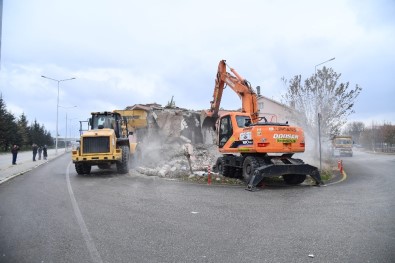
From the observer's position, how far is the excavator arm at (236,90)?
602 inches

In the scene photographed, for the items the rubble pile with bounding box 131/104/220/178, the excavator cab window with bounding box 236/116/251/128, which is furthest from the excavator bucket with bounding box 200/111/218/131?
the excavator cab window with bounding box 236/116/251/128

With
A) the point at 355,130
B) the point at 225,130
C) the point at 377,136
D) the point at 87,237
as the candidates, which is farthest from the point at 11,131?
the point at 355,130

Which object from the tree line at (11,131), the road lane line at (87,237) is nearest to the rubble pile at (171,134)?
the road lane line at (87,237)

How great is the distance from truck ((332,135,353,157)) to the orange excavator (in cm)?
3037

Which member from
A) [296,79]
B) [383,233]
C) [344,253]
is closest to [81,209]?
[344,253]

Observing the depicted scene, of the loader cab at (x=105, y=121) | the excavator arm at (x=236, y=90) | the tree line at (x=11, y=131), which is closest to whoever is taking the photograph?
the excavator arm at (x=236, y=90)

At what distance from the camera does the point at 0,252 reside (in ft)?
17.4

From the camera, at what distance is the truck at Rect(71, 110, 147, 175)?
16672 millimetres

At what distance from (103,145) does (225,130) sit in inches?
244

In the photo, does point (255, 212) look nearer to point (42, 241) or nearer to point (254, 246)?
point (254, 246)

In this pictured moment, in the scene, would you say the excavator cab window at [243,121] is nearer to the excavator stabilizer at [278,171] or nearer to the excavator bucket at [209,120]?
the excavator stabilizer at [278,171]

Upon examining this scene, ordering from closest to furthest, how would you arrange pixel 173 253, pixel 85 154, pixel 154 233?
pixel 173 253 < pixel 154 233 < pixel 85 154

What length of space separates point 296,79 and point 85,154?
20.8m

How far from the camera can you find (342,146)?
42.6 metres
